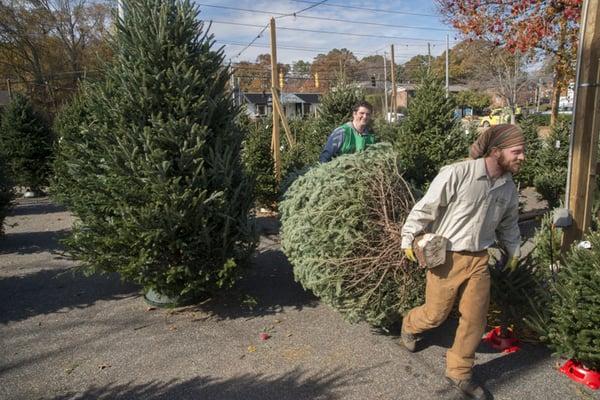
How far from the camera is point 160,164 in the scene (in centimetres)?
411

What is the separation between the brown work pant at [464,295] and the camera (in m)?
3.20

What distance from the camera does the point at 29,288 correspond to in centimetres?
568

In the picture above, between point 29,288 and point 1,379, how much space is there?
238 centimetres

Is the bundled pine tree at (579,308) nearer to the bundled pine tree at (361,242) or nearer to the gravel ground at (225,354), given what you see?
the gravel ground at (225,354)

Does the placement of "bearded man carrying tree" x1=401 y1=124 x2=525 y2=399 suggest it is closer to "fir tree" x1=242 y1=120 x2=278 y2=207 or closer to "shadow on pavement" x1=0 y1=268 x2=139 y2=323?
"shadow on pavement" x1=0 y1=268 x2=139 y2=323

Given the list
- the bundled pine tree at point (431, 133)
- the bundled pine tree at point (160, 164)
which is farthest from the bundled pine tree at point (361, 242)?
the bundled pine tree at point (431, 133)

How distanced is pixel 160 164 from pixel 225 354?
Result: 1.77 meters

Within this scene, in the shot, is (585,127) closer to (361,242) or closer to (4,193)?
(361,242)

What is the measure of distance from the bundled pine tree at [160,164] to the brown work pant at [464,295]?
1976mm

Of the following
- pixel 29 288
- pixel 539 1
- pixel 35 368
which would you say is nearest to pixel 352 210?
pixel 35 368

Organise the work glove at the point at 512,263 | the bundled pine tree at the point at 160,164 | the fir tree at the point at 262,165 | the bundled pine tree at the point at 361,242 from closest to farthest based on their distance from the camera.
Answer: the work glove at the point at 512,263 → the bundled pine tree at the point at 361,242 → the bundled pine tree at the point at 160,164 → the fir tree at the point at 262,165

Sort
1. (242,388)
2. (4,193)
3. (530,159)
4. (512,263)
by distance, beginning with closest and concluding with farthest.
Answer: (242,388), (512,263), (4,193), (530,159)

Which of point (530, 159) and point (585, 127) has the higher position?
point (585, 127)

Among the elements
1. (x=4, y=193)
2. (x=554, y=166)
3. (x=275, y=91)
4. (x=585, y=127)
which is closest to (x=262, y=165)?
(x=275, y=91)
